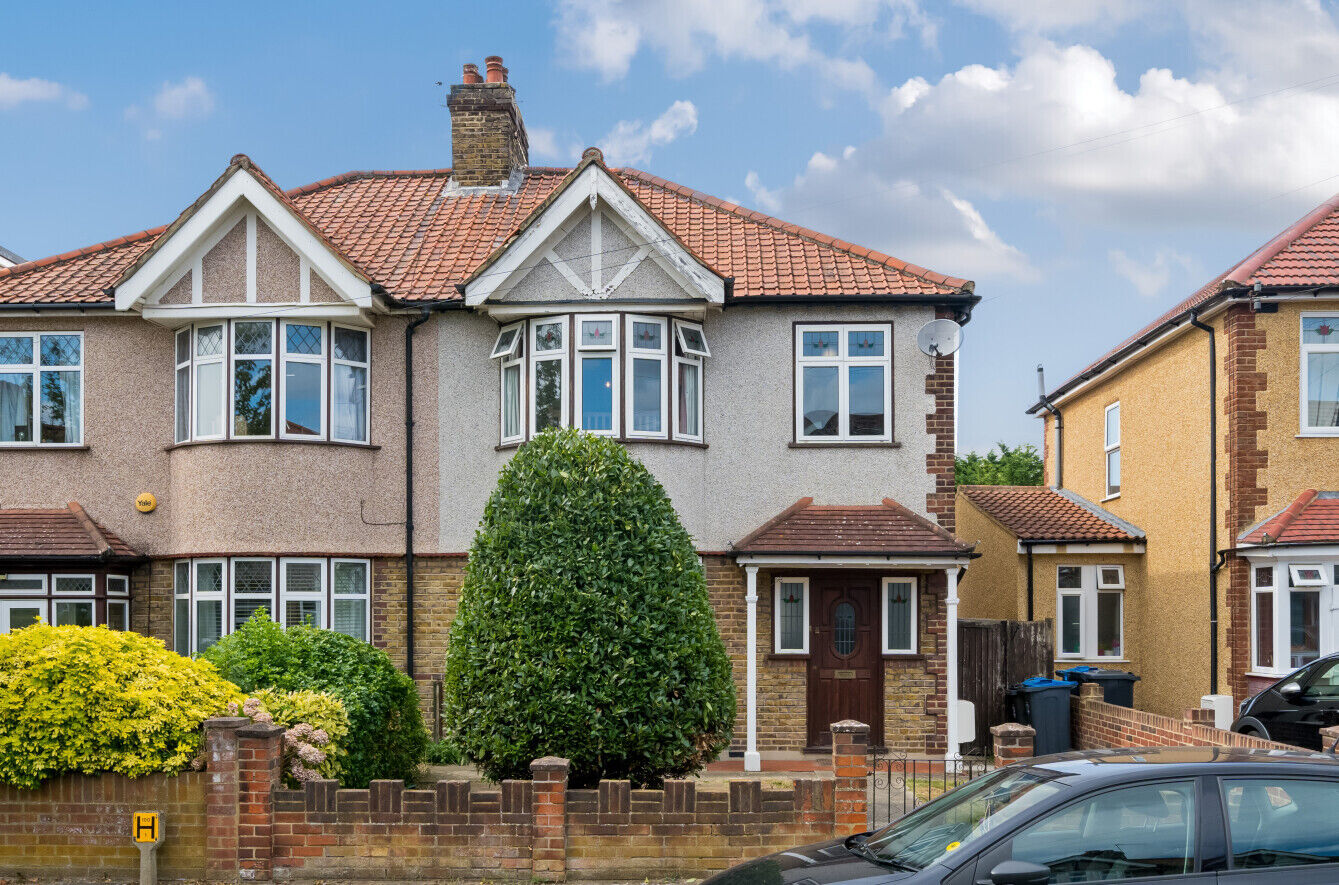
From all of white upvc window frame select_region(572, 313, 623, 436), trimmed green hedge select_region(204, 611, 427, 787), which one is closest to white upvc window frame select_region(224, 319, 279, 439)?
trimmed green hedge select_region(204, 611, 427, 787)

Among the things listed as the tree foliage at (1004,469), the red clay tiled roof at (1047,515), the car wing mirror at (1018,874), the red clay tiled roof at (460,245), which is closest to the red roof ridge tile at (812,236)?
the red clay tiled roof at (460,245)

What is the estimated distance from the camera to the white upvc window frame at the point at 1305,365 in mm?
15656

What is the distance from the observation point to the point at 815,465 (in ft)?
50.6

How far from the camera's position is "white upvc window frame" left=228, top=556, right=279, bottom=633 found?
14.8 metres

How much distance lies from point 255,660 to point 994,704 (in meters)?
9.09

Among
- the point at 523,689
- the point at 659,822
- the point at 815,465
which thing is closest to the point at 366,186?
the point at 815,465

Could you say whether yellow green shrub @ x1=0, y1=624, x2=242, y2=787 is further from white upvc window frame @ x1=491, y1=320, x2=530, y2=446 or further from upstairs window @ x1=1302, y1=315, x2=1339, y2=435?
upstairs window @ x1=1302, y1=315, x2=1339, y2=435

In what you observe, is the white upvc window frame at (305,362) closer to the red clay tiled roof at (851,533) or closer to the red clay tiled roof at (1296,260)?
the red clay tiled roof at (851,533)

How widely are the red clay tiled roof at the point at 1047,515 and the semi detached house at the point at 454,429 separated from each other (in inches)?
181

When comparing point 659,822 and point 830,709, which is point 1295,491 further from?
point 659,822

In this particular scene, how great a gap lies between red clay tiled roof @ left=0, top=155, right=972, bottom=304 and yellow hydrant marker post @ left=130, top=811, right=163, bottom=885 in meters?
7.76

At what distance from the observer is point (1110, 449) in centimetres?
2109

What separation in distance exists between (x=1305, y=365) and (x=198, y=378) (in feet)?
45.6

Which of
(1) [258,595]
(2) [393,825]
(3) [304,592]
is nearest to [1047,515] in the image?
(3) [304,592]
